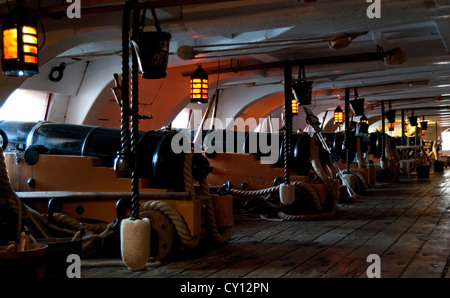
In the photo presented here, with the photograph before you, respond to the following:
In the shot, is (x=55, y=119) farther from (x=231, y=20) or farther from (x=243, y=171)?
(x=231, y=20)

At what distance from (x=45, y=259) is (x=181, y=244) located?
4.76 feet

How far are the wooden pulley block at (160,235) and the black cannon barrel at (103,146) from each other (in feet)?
1.21

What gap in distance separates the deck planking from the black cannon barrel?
0.63 meters

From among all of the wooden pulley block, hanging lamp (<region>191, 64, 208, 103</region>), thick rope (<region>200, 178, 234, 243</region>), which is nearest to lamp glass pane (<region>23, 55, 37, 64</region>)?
the wooden pulley block

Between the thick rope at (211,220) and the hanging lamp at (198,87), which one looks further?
the hanging lamp at (198,87)

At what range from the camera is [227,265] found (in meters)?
3.79

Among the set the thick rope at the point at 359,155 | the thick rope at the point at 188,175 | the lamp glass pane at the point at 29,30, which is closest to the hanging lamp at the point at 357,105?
the thick rope at the point at 359,155

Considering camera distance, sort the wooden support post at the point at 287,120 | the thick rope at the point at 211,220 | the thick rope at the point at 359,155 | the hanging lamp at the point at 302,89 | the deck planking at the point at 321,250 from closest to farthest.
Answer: the deck planking at the point at 321,250 < the thick rope at the point at 211,220 < the wooden support post at the point at 287,120 < the hanging lamp at the point at 302,89 < the thick rope at the point at 359,155

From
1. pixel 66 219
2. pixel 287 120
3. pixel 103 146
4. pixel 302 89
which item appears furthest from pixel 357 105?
pixel 66 219

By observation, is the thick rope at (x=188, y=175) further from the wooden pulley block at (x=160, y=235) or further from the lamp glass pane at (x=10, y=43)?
the lamp glass pane at (x=10, y=43)

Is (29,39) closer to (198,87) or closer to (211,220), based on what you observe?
(211,220)

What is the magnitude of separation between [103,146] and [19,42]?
4.27 feet

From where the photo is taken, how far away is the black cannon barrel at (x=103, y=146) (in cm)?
444
